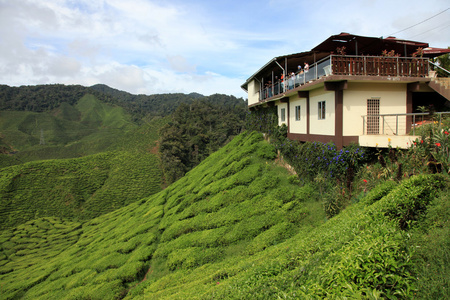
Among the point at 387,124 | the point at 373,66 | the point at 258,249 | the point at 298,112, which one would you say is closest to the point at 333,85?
the point at 373,66

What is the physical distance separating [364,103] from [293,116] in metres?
5.49

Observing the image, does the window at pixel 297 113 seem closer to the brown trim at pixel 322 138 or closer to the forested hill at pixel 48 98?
the brown trim at pixel 322 138

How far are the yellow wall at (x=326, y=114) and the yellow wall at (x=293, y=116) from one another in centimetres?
90

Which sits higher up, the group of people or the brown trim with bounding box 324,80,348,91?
the group of people

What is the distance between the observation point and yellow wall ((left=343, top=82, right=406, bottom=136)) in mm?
12656

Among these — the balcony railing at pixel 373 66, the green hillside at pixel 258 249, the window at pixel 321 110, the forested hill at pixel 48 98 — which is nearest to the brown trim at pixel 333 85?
the balcony railing at pixel 373 66

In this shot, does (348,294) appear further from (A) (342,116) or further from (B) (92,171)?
(B) (92,171)

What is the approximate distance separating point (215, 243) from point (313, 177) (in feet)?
18.1

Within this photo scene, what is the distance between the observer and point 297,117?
17297 mm

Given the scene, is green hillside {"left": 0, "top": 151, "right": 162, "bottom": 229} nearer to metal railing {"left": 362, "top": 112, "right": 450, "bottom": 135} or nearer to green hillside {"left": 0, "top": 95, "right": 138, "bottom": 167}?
green hillside {"left": 0, "top": 95, "right": 138, "bottom": 167}

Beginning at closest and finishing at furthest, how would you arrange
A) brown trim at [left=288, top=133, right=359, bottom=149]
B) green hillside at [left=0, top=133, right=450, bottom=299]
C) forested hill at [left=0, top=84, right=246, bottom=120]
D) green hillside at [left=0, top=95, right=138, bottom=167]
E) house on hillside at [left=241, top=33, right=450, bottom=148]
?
green hillside at [left=0, top=133, right=450, bottom=299] → house on hillside at [left=241, top=33, right=450, bottom=148] → brown trim at [left=288, top=133, right=359, bottom=149] → green hillside at [left=0, top=95, right=138, bottom=167] → forested hill at [left=0, top=84, right=246, bottom=120]

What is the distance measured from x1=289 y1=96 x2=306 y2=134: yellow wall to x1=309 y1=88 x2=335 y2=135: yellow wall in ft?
2.96

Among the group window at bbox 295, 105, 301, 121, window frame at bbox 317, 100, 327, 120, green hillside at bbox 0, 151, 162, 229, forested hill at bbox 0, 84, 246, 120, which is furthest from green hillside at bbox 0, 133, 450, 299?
forested hill at bbox 0, 84, 246, 120

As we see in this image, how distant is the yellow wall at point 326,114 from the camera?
43.3 feet
